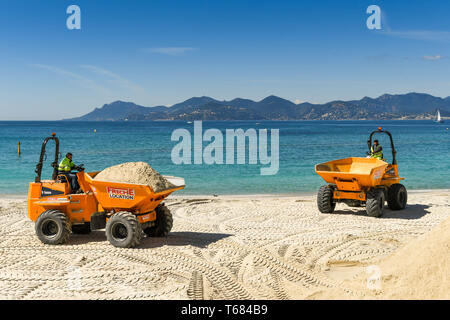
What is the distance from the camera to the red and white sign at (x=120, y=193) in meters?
8.68

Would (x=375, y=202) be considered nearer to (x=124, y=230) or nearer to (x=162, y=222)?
(x=162, y=222)

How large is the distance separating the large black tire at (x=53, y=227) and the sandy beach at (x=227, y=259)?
0.18 meters

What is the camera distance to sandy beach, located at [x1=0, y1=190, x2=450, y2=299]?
6566mm

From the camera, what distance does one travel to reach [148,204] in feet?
29.3

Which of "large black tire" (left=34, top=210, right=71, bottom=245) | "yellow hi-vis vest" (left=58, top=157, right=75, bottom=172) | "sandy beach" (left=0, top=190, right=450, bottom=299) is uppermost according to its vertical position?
"yellow hi-vis vest" (left=58, top=157, right=75, bottom=172)

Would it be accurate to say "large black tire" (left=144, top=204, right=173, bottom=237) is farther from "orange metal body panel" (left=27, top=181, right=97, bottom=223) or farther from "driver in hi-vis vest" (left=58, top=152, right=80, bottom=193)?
"driver in hi-vis vest" (left=58, top=152, right=80, bottom=193)

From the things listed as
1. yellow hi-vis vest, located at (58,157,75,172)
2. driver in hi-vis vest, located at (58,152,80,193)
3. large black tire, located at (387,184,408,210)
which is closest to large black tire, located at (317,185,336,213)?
large black tire, located at (387,184,408,210)

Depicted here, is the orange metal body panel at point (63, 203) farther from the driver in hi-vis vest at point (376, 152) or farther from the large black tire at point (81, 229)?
the driver in hi-vis vest at point (376, 152)

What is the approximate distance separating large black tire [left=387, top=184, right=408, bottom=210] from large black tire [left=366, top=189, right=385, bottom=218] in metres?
1.26

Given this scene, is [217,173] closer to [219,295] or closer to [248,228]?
[248,228]

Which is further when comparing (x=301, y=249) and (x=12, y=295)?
(x=301, y=249)

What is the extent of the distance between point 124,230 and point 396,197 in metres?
7.89

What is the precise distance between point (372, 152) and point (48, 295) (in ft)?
33.1
